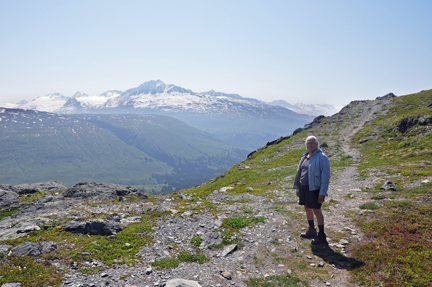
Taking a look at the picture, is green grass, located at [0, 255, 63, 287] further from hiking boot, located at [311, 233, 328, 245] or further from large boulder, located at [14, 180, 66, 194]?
large boulder, located at [14, 180, 66, 194]

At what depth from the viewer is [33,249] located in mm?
9594

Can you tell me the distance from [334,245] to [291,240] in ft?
6.88

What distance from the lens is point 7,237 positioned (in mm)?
11453

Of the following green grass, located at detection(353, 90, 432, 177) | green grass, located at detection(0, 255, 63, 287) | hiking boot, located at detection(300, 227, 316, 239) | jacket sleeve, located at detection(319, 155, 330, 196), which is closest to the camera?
green grass, located at detection(0, 255, 63, 287)

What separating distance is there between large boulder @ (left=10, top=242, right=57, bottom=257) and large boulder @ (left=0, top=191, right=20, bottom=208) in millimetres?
15195

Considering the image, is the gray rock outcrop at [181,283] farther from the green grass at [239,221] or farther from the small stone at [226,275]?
the green grass at [239,221]

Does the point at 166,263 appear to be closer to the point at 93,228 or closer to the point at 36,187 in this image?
the point at 93,228

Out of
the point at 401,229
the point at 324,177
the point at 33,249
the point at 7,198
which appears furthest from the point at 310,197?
the point at 7,198

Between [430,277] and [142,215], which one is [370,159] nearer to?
[430,277]

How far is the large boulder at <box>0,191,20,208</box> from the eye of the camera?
20469mm

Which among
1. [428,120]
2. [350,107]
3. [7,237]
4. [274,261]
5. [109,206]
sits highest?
[350,107]

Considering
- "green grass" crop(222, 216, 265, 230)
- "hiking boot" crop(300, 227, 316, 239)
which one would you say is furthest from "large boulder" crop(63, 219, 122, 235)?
"hiking boot" crop(300, 227, 316, 239)

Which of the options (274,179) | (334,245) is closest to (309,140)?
(334,245)

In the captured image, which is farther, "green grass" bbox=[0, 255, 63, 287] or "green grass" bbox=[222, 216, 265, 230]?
"green grass" bbox=[222, 216, 265, 230]
